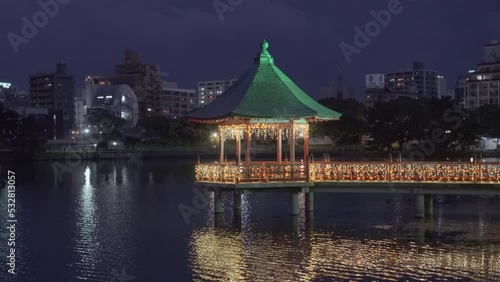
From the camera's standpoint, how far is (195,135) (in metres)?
130

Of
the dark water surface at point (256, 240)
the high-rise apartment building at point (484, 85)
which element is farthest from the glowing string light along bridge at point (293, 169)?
the high-rise apartment building at point (484, 85)

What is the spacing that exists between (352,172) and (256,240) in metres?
7.14

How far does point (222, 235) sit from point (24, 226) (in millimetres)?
10724

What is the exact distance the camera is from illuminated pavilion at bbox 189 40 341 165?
33.7 meters

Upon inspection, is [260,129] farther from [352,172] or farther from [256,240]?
[256,240]

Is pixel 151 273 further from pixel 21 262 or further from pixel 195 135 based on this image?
pixel 195 135

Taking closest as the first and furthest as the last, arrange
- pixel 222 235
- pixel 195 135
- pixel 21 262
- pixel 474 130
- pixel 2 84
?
pixel 21 262, pixel 222 235, pixel 474 130, pixel 195 135, pixel 2 84

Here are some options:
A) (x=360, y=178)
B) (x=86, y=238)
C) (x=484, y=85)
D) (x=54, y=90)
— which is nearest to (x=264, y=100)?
(x=360, y=178)

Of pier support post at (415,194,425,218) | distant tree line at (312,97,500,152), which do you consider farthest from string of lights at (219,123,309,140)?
distant tree line at (312,97,500,152)

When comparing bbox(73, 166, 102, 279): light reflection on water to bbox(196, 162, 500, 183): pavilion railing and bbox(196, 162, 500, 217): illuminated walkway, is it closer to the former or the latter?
bbox(196, 162, 500, 217): illuminated walkway

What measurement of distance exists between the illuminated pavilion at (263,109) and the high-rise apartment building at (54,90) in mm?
143223

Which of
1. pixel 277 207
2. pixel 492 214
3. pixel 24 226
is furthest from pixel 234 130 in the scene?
pixel 492 214

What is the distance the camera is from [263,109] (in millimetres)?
33688

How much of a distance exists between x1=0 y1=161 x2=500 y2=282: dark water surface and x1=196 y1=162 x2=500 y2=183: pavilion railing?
7.30 ft
